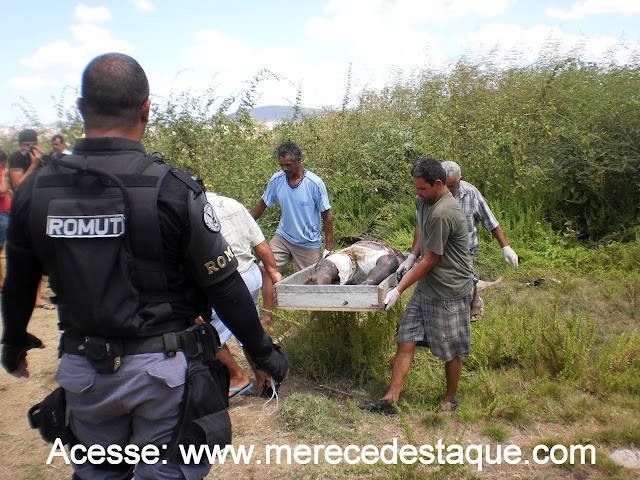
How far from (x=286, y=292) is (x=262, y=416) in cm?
93

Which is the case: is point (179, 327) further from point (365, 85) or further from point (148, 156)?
point (365, 85)

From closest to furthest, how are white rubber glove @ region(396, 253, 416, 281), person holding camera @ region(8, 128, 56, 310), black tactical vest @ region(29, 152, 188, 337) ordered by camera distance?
black tactical vest @ region(29, 152, 188, 337) < white rubber glove @ region(396, 253, 416, 281) < person holding camera @ region(8, 128, 56, 310)

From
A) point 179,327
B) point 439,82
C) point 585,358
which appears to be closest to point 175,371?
point 179,327

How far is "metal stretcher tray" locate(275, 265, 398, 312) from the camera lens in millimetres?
4387

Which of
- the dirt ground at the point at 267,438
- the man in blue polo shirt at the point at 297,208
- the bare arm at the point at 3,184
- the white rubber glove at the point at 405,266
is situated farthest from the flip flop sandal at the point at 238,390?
the bare arm at the point at 3,184

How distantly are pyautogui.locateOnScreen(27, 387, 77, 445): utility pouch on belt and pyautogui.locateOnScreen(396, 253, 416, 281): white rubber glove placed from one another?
308cm

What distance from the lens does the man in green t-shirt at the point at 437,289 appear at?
436 centimetres

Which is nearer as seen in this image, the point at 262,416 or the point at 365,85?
the point at 262,416

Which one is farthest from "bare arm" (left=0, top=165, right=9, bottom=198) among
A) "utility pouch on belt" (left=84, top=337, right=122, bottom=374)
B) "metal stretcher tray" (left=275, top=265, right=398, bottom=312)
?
"utility pouch on belt" (left=84, top=337, right=122, bottom=374)

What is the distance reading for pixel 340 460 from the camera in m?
3.94

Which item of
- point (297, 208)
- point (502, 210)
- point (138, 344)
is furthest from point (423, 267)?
point (502, 210)

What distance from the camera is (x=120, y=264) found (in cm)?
208

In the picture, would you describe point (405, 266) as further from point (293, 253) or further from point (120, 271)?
point (120, 271)

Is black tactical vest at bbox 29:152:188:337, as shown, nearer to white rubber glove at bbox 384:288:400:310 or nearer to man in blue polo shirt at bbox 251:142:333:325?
white rubber glove at bbox 384:288:400:310
